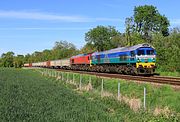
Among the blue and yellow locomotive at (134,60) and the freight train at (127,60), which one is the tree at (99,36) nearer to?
the freight train at (127,60)

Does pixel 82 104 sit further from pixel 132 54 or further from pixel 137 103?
pixel 132 54

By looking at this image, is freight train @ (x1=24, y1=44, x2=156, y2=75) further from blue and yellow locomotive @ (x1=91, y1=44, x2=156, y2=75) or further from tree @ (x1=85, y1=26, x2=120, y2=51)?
tree @ (x1=85, y1=26, x2=120, y2=51)

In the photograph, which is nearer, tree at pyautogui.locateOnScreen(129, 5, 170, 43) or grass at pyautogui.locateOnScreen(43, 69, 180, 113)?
grass at pyautogui.locateOnScreen(43, 69, 180, 113)

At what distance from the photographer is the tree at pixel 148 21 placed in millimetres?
106938

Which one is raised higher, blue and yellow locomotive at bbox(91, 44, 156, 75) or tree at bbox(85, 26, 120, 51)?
tree at bbox(85, 26, 120, 51)

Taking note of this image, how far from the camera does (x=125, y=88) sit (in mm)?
29359

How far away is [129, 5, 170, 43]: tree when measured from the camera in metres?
107

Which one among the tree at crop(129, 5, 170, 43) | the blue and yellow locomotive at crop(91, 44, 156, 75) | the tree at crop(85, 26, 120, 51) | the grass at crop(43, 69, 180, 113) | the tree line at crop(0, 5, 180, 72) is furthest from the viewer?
the tree at crop(85, 26, 120, 51)

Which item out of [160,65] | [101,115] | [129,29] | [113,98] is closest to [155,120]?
[101,115]

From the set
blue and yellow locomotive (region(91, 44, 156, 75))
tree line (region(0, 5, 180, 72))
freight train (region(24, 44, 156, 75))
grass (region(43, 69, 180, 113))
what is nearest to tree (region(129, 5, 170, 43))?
tree line (region(0, 5, 180, 72))

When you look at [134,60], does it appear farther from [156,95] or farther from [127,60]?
[156,95]

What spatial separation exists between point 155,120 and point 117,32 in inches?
5667

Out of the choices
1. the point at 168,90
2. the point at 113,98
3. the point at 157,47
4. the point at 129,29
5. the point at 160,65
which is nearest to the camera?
the point at 113,98

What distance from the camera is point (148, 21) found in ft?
357
